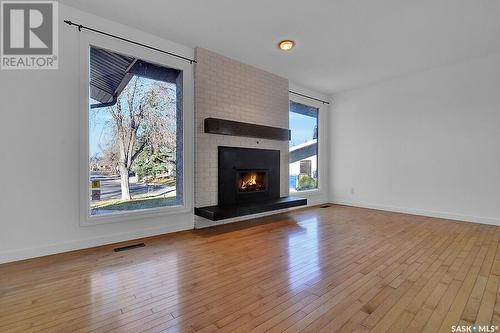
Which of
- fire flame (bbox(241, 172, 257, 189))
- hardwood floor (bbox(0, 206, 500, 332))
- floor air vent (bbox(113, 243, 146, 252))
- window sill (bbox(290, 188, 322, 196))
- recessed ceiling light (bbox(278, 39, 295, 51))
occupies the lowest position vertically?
hardwood floor (bbox(0, 206, 500, 332))

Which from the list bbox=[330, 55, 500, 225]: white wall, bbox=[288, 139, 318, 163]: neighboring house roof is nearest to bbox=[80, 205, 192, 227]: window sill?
bbox=[288, 139, 318, 163]: neighboring house roof

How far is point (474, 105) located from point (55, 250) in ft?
21.8

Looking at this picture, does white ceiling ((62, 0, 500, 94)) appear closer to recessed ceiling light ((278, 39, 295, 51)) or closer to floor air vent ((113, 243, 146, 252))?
recessed ceiling light ((278, 39, 295, 51))

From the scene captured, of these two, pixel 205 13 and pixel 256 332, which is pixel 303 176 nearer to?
pixel 205 13

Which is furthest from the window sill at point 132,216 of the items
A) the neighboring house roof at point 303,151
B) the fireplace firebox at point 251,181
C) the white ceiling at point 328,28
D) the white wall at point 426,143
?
the white wall at point 426,143

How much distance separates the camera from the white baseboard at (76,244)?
2.60 metres

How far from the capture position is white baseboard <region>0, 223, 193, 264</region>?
2596 mm

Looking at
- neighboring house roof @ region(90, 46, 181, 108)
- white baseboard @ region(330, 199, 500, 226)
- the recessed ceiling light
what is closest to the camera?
neighboring house roof @ region(90, 46, 181, 108)

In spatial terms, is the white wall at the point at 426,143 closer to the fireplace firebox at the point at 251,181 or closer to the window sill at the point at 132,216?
the fireplace firebox at the point at 251,181

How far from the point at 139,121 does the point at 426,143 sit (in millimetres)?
5248

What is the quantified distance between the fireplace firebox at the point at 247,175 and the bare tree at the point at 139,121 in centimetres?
100

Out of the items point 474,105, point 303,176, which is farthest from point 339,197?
point 474,105

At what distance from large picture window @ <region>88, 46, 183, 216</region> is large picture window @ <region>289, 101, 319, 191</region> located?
2764mm

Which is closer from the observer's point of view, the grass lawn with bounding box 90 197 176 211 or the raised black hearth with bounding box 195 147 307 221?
the grass lawn with bounding box 90 197 176 211
